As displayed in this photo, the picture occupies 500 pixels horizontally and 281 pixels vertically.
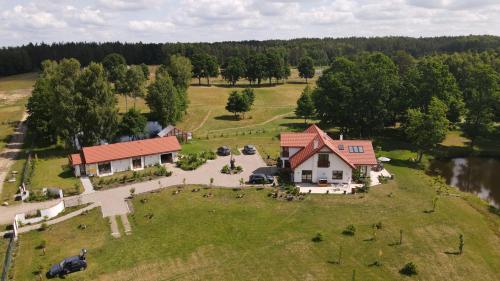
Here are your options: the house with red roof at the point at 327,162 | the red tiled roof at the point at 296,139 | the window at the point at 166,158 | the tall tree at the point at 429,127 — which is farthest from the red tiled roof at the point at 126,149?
the tall tree at the point at 429,127

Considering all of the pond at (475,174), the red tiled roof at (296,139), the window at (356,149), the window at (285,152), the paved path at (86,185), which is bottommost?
the pond at (475,174)

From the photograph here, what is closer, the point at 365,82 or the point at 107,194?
the point at 107,194

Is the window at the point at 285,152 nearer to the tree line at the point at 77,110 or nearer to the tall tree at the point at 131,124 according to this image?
the tree line at the point at 77,110

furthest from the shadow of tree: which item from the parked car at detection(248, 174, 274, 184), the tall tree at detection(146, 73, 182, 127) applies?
the parked car at detection(248, 174, 274, 184)

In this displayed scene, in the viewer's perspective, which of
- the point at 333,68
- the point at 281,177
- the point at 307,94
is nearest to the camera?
the point at 281,177

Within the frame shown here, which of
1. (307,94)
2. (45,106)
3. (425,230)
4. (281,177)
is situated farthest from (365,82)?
(45,106)

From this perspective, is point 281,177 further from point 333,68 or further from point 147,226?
point 333,68

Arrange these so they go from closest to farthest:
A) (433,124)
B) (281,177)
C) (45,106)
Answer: (281,177) → (433,124) → (45,106)

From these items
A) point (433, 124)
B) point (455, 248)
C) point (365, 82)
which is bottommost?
point (455, 248)
